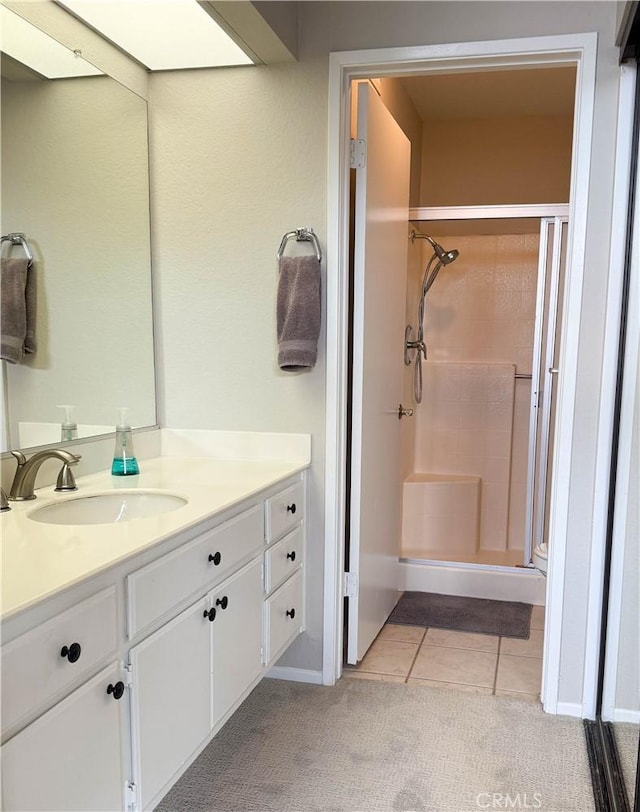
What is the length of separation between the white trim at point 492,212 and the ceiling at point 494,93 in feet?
2.05

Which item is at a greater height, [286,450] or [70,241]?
[70,241]

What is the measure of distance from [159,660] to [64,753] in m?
0.32

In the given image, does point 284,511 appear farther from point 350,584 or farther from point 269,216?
point 269,216

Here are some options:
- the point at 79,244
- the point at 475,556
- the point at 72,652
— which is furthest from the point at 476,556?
the point at 72,652

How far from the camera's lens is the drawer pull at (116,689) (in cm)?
131

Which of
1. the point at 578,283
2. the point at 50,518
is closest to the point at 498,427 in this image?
the point at 578,283

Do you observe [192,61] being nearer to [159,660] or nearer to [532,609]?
[159,660]

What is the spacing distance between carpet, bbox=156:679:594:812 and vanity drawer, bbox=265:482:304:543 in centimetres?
63

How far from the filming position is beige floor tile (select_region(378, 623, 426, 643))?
9.46 ft

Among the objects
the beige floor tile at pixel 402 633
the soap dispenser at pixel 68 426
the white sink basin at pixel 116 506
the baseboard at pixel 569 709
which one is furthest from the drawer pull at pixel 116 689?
the beige floor tile at pixel 402 633

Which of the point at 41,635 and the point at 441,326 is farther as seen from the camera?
the point at 441,326

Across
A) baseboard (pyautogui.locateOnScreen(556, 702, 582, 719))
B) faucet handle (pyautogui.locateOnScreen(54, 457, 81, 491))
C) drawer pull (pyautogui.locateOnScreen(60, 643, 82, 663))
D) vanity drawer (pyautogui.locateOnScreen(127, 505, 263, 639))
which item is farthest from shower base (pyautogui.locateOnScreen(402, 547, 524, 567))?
drawer pull (pyautogui.locateOnScreen(60, 643, 82, 663))

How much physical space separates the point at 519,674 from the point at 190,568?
1590 mm

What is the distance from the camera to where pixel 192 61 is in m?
2.29
